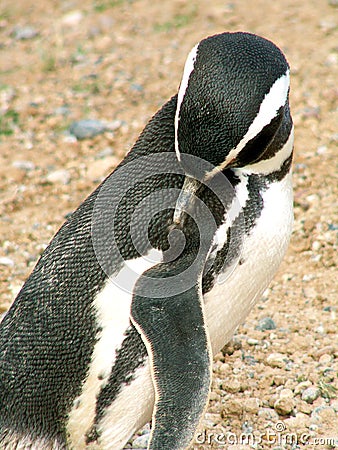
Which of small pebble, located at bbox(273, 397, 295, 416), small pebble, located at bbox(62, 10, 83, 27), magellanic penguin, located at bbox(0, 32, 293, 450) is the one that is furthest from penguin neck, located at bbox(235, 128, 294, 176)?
small pebble, located at bbox(62, 10, 83, 27)

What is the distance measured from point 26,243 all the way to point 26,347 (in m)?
1.66

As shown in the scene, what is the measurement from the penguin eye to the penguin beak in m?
0.15

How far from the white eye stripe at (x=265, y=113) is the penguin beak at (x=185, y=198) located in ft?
0.36

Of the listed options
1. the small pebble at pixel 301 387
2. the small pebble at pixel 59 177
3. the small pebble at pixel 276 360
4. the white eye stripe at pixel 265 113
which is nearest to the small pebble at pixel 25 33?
the small pebble at pixel 59 177

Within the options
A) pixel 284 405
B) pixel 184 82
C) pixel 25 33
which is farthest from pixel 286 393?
pixel 25 33

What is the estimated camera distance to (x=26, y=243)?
3867 millimetres

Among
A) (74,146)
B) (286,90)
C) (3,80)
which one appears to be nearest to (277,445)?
(286,90)

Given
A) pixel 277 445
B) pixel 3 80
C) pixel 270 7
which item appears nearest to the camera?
pixel 277 445

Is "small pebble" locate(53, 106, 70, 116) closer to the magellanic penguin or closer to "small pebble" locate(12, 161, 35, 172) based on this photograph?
"small pebble" locate(12, 161, 35, 172)

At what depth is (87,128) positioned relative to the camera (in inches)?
191

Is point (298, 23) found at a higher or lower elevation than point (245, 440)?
lower

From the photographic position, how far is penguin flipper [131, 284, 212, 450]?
204cm

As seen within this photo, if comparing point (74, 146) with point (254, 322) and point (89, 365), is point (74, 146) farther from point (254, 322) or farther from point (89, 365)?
point (89, 365)

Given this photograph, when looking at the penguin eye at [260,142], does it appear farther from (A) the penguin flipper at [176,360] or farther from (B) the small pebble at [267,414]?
(B) the small pebble at [267,414]
